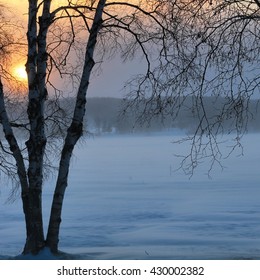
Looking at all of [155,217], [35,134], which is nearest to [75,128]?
[35,134]

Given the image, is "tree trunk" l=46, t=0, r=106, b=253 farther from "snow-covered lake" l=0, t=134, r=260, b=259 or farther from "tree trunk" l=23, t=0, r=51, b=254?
"snow-covered lake" l=0, t=134, r=260, b=259

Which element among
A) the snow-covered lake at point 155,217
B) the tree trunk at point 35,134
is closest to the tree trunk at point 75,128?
the tree trunk at point 35,134

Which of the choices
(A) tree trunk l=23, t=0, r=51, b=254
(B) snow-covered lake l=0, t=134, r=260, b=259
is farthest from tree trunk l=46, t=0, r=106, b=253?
(B) snow-covered lake l=0, t=134, r=260, b=259

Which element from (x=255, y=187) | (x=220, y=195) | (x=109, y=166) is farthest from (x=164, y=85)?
(x=109, y=166)

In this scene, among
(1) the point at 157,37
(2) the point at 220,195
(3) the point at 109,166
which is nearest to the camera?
(1) the point at 157,37

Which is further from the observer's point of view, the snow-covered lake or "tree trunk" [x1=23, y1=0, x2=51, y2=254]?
the snow-covered lake

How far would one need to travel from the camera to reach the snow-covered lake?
11547 mm

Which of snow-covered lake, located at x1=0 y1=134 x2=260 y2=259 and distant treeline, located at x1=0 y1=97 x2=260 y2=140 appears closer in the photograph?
distant treeline, located at x1=0 y1=97 x2=260 y2=140

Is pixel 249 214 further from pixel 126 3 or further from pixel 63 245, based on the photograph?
pixel 126 3

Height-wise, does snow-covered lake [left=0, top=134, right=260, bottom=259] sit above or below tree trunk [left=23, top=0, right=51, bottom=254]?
below

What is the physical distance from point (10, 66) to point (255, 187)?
14.6 meters

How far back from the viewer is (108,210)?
707 inches

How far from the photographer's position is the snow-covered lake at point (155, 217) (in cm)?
1155

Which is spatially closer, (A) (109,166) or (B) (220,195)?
(B) (220,195)
